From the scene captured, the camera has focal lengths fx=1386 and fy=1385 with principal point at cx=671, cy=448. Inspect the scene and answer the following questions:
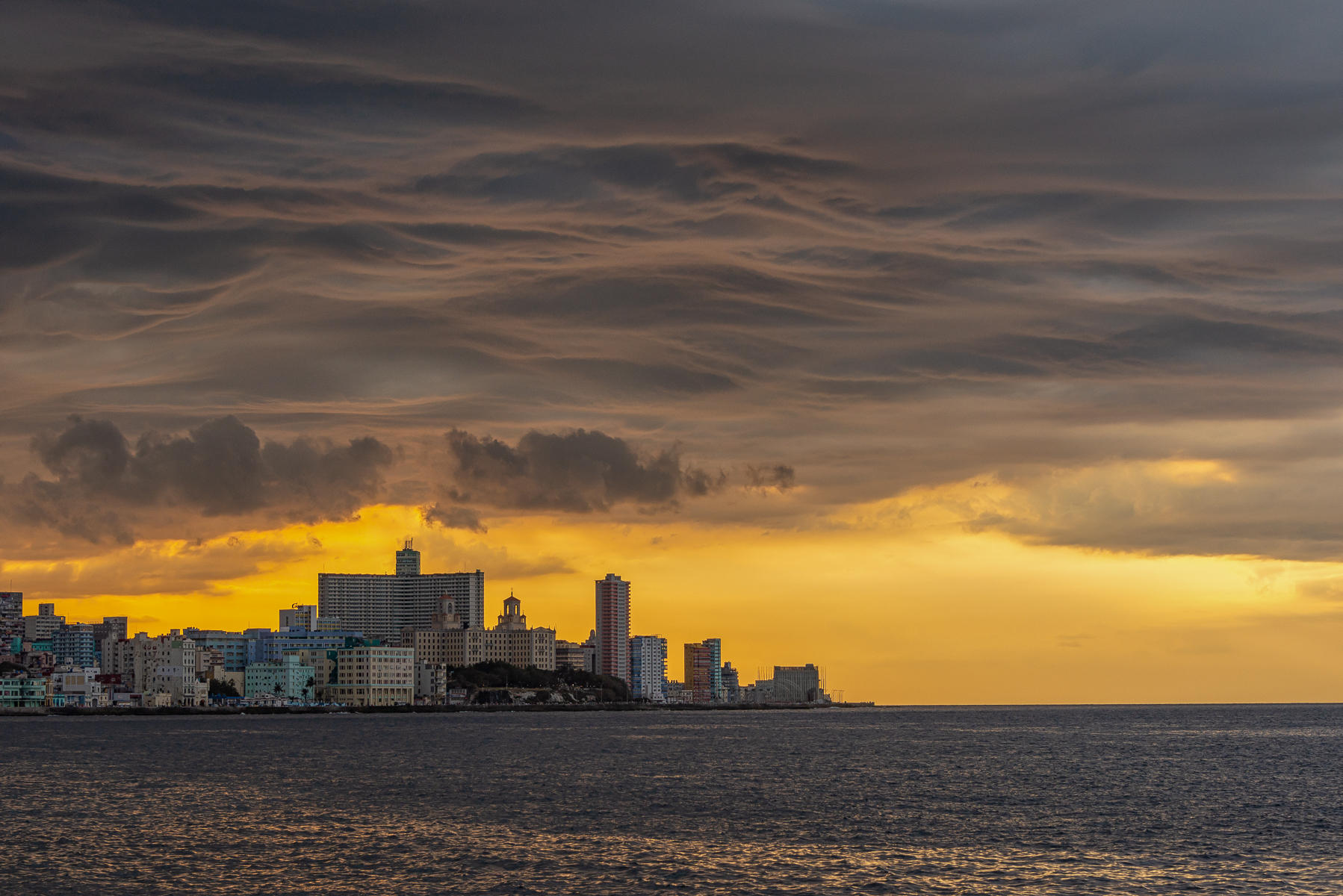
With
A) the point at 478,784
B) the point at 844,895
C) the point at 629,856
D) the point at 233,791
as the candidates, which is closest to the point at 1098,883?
the point at 844,895

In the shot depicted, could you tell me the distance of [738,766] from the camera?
123 metres

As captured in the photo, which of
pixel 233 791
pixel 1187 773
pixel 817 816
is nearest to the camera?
pixel 817 816

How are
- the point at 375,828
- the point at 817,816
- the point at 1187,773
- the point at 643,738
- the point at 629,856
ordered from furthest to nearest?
the point at 643,738 < the point at 1187,773 < the point at 817,816 < the point at 375,828 < the point at 629,856

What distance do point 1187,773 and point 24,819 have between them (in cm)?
8872

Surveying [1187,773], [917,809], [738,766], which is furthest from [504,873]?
[1187,773]

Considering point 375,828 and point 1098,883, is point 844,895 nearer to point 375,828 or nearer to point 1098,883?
point 1098,883

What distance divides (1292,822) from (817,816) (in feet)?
85.8

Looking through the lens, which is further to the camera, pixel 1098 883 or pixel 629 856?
pixel 629 856

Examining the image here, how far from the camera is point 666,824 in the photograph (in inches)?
2936

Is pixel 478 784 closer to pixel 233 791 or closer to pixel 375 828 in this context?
pixel 233 791

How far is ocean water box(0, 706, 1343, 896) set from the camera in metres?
56.7

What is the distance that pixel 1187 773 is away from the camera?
116 meters

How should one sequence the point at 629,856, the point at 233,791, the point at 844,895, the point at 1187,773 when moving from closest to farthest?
the point at 844,895 → the point at 629,856 → the point at 233,791 → the point at 1187,773

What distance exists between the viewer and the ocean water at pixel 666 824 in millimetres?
56656
